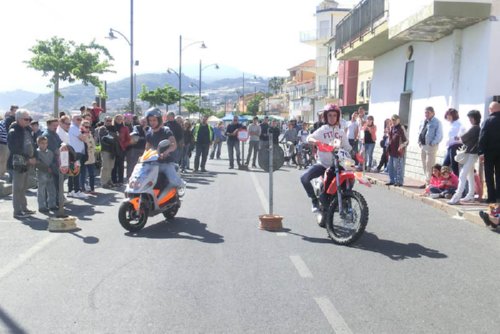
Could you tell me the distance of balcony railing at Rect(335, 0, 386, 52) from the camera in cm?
1828

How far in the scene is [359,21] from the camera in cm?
2056

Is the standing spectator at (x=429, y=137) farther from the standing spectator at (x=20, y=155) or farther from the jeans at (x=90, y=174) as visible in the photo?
the standing spectator at (x=20, y=155)

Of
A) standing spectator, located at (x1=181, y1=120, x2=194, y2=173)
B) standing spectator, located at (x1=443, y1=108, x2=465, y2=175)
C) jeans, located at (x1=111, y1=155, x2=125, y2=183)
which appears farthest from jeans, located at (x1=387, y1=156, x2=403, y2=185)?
standing spectator, located at (x1=181, y1=120, x2=194, y2=173)

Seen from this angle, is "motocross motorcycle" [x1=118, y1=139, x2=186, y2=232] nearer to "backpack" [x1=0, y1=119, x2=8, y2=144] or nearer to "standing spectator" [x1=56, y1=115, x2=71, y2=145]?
"standing spectator" [x1=56, y1=115, x2=71, y2=145]

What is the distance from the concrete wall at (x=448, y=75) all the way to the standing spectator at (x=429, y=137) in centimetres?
132

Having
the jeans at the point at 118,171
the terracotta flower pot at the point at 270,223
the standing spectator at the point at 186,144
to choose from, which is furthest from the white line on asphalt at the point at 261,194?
the jeans at the point at 118,171

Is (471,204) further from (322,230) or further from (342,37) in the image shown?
(342,37)

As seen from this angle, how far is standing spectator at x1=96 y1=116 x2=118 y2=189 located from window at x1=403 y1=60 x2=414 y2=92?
33.6 ft

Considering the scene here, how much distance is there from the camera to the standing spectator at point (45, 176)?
384 inches

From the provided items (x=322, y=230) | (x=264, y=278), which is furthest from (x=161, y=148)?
(x=264, y=278)

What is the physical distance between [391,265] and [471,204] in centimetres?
513

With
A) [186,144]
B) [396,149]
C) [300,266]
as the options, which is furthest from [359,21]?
[300,266]

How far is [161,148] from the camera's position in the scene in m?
8.34

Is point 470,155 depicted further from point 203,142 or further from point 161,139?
point 203,142
